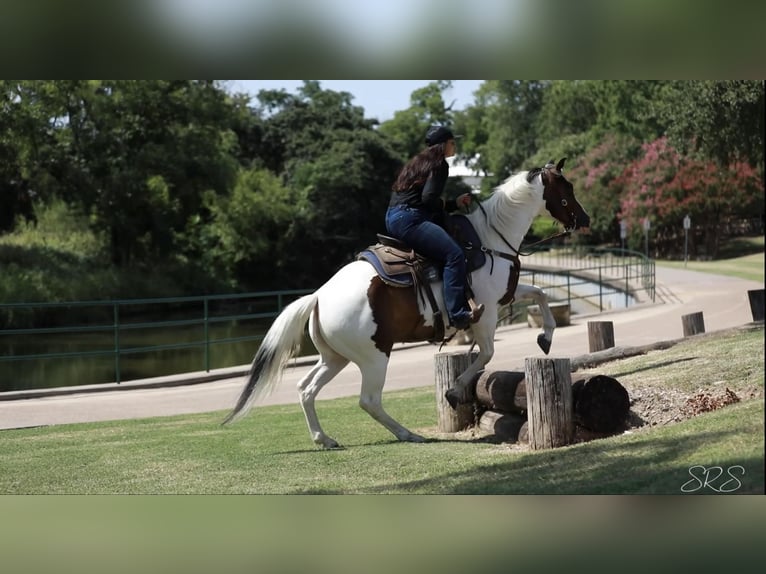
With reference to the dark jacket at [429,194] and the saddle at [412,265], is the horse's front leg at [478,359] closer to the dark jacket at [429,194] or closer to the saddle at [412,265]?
the saddle at [412,265]

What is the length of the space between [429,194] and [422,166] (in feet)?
0.89

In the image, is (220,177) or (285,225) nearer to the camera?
(220,177)

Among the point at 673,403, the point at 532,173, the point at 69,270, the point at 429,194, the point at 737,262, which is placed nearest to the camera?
the point at 429,194

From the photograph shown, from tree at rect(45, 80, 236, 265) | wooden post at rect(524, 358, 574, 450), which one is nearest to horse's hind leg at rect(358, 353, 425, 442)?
wooden post at rect(524, 358, 574, 450)

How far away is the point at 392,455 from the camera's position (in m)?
8.09

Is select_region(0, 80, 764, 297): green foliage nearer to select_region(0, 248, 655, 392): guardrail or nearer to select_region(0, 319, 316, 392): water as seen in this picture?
select_region(0, 248, 655, 392): guardrail

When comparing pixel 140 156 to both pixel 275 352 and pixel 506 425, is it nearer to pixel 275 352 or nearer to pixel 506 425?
pixel 275 352

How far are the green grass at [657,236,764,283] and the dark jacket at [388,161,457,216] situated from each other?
1814 centimetres

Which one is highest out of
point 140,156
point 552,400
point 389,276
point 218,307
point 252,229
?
point 140,156

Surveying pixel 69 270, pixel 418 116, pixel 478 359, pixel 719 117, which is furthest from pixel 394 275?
pixel 418 116

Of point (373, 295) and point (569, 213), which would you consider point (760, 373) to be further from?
point (373, 295)
